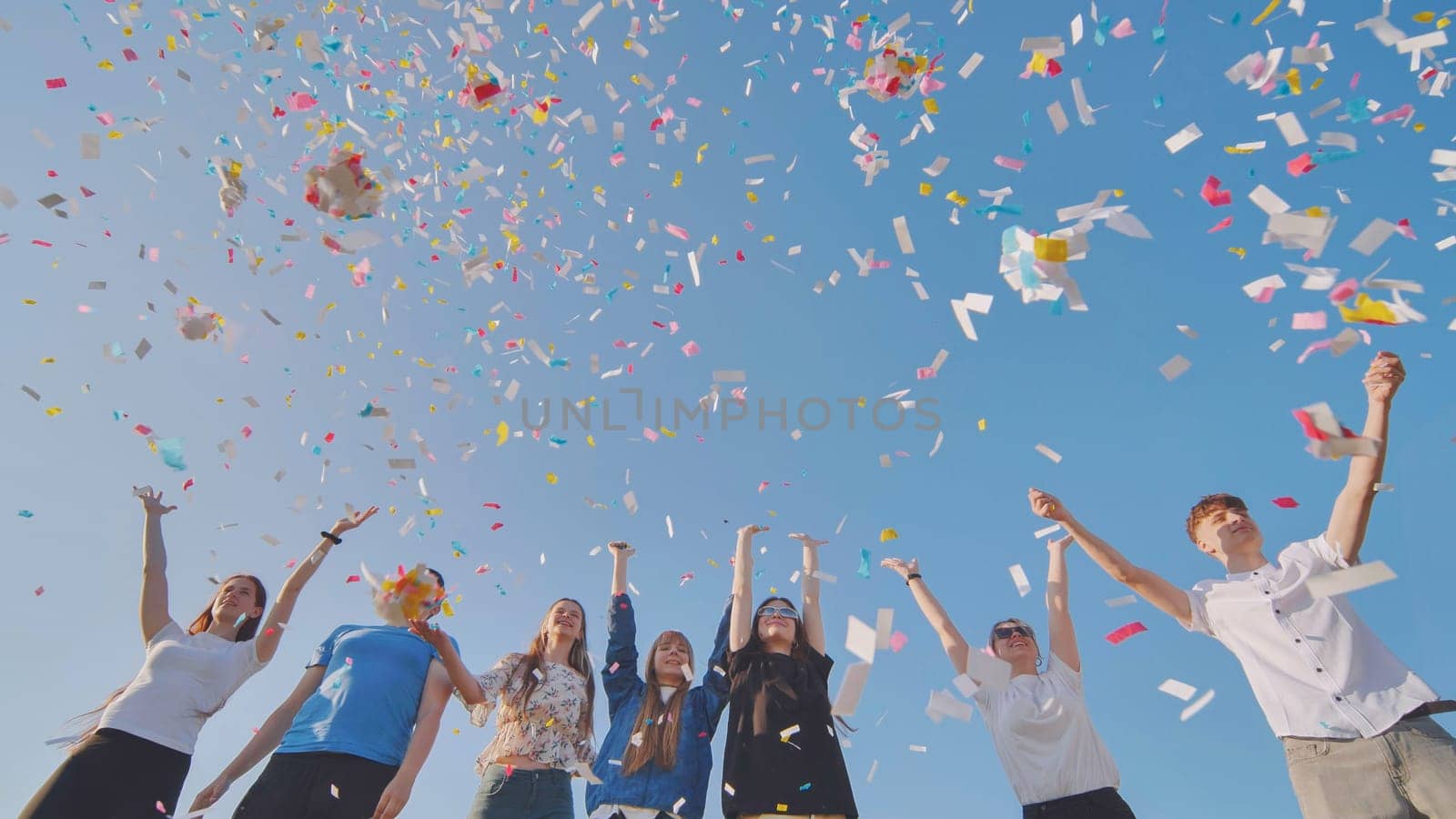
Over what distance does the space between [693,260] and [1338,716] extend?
14.6 ft

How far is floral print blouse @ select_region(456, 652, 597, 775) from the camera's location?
13.7ft

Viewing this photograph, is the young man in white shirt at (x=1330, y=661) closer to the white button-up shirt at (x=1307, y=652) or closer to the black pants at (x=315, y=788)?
the white button-up shirt at (x=1307, y=652)

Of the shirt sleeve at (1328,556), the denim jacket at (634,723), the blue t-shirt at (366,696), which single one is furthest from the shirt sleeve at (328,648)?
the shirt sleeve at (1328,556)

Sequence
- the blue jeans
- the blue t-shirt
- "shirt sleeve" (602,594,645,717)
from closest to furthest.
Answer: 1. the blue t-shirt
2. the blue jeans
3. "shirt sleeve" (602,594,645,717)

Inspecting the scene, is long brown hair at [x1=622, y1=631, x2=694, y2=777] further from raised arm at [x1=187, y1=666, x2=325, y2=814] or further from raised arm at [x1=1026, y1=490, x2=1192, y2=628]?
raised arm at [x1=1026, y1=490, x2=1192, y2=628]

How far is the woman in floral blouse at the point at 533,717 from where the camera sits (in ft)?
13.2

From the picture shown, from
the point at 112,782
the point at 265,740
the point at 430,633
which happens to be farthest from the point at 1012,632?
the point at 112,782

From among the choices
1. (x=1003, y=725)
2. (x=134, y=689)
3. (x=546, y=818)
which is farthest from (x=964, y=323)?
(x=134, y=689)

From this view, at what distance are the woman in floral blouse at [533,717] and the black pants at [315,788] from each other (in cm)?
57

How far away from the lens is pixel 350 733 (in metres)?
3.74

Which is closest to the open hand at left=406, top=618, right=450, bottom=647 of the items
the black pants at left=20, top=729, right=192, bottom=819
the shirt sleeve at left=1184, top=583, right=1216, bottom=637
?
the black pants at left=20, top=729, right=192, bottom=819

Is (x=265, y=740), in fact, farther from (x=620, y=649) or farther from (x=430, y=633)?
(x=620, y=649)

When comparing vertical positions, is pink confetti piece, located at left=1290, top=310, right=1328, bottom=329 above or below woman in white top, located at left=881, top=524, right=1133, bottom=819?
above

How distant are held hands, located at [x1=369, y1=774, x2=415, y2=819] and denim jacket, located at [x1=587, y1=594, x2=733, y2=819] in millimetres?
957
